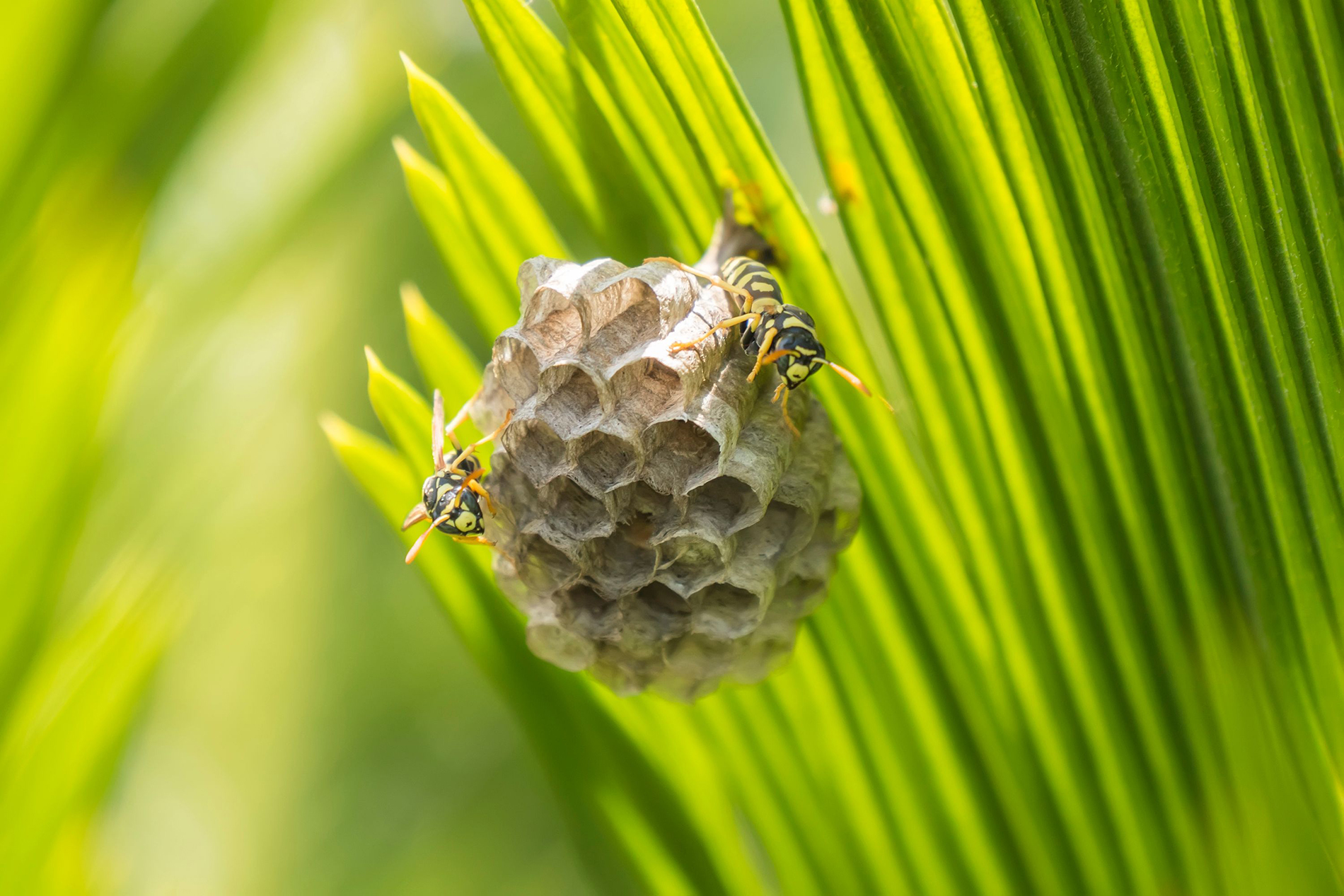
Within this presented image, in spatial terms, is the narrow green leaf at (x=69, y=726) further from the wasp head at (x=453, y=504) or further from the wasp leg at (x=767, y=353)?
the wasp leg at (x=767, y=353)

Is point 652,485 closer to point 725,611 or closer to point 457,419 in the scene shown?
point 725,611

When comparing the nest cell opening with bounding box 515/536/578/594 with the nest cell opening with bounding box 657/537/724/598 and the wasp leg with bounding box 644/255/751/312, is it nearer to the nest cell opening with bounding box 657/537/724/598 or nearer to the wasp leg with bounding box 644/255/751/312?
the nest cell opening with bounding box 657/537/724/598

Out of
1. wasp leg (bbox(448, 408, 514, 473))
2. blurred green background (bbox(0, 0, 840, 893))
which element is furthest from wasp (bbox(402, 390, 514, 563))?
blurred green background (bbox(0, 0, 840, 893))

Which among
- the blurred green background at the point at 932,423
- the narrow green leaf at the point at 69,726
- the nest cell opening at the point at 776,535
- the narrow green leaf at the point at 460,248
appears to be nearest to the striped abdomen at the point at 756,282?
the blurred green background at the point at 932,423

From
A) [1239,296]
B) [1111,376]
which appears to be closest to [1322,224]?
[1239,296]

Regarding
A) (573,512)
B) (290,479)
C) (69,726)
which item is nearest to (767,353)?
(573,512)

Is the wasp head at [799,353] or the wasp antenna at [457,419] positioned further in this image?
the wasp antenna at [457,419]
